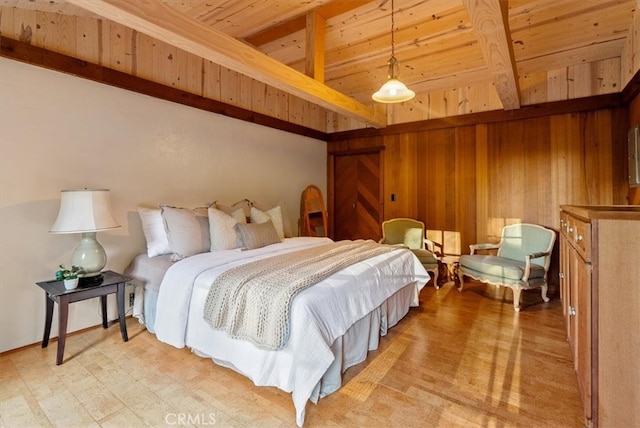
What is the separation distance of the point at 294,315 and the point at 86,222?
71.0 inches

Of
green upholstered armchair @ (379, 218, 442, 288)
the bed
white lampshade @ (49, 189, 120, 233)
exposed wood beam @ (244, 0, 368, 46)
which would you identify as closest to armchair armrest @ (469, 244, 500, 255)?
green upholstered armchair @ (379, 218, 442, 288)

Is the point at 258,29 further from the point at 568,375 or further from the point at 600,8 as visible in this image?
the point at 568,375

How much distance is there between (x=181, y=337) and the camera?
2.24 metres

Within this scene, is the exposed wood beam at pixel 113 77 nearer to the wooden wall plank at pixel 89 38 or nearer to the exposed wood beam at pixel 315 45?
the wooden wall plank at pixel 89 38

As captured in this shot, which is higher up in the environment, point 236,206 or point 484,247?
point 236,206

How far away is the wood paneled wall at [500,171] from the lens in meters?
3.45

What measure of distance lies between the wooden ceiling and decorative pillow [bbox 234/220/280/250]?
1.37m

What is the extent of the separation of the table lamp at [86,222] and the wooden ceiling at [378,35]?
4.23 feet

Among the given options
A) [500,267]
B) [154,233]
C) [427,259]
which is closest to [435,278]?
[427,259]

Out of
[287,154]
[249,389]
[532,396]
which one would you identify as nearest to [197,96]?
[287,154]

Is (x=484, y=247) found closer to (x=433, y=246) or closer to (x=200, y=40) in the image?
(x=433, y=246)

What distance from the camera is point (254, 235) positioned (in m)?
3.04

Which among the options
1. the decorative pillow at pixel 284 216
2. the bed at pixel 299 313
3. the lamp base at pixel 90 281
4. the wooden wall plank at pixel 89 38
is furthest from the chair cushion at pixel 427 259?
the wooden wall plank at pixel 89 38

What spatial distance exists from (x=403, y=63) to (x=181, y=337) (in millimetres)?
3752
